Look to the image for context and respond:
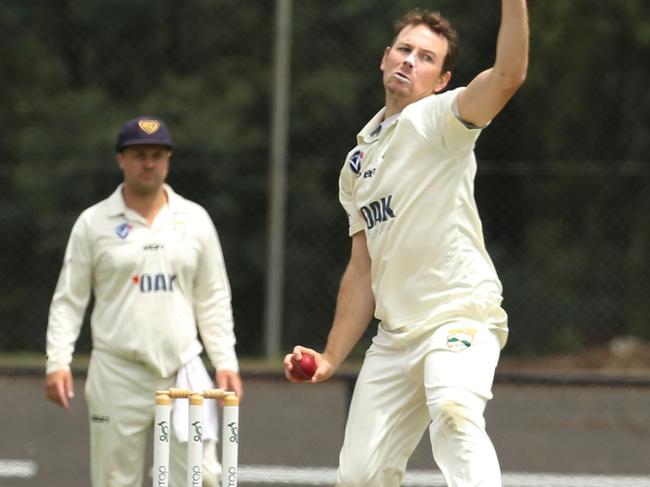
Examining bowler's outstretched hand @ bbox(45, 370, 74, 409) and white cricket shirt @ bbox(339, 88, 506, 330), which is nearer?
white cricket shirt @ bbox(339, 88, 506, 330)

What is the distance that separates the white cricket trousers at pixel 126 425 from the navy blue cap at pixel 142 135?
3.28ft

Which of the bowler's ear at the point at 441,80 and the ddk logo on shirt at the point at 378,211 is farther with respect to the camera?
the bowler's ear at the point at 441,80

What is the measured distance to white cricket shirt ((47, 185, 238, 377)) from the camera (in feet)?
21.6

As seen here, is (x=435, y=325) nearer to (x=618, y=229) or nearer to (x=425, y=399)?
(x=425, y=399)

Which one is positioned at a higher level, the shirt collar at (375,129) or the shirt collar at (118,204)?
the shirt collar at (375,129)

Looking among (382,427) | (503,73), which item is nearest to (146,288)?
(382,427)

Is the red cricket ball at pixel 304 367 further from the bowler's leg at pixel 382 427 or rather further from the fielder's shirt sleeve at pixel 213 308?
the fielder's shirt sleeve at pixel 213 308

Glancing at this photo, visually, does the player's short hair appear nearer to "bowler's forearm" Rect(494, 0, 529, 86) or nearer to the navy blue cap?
"bowler's forearm" Rect(494, 0, 529, 86)

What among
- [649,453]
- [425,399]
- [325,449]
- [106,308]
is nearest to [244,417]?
[325,449]

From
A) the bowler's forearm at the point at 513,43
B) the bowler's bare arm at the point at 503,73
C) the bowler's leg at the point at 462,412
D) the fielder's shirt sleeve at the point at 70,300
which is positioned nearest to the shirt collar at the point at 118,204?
the fielder's shirt sleeve at the point at 70,300

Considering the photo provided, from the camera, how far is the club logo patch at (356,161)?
5609 millimetres

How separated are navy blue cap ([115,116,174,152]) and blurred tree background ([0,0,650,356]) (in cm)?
586

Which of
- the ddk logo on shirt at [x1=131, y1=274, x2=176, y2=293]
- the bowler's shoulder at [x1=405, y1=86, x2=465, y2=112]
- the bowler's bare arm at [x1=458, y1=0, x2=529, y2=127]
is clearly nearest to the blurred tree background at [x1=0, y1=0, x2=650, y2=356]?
the ddk logo on shirt at [x1=131, y1=274, x2=176, y2=293]

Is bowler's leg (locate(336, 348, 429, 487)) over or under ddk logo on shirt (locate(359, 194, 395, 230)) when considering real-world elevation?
under
